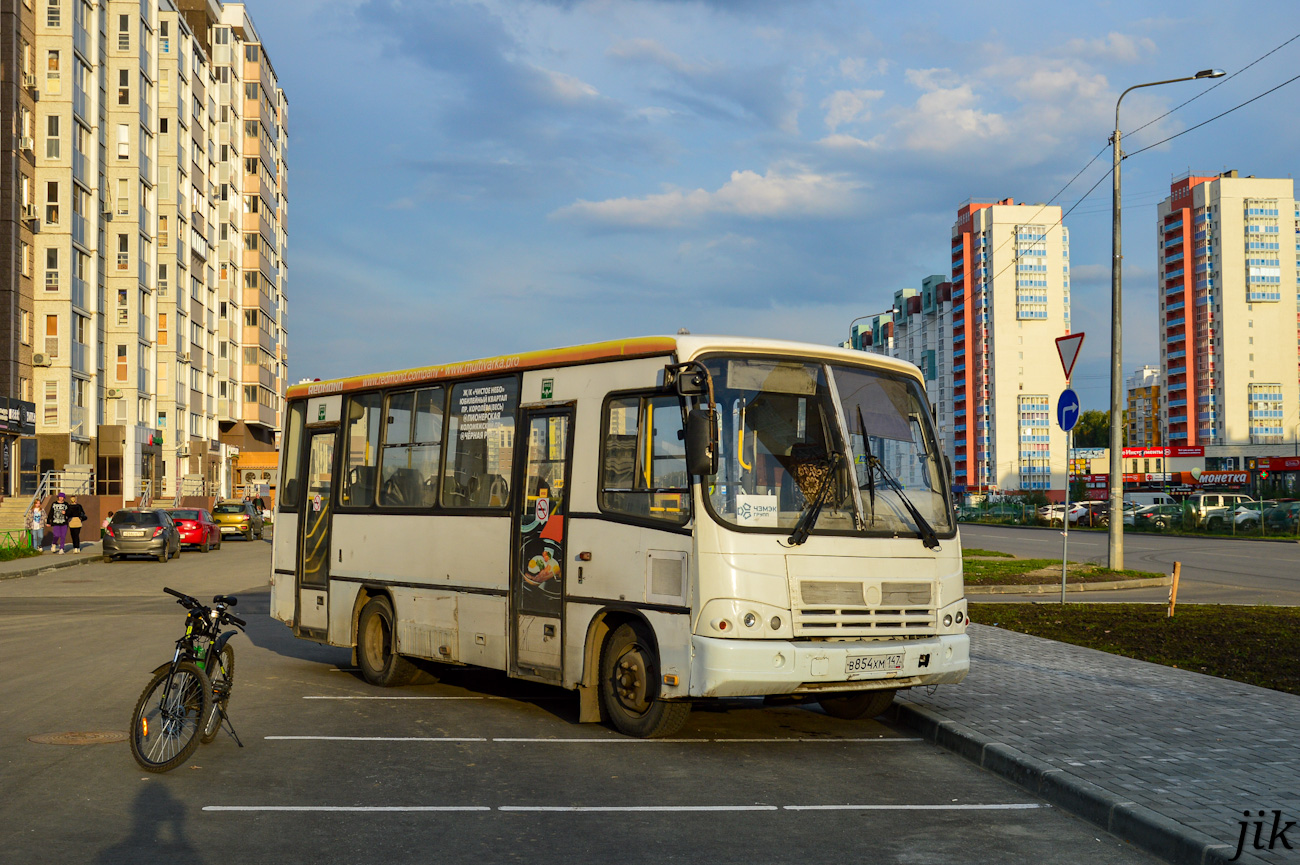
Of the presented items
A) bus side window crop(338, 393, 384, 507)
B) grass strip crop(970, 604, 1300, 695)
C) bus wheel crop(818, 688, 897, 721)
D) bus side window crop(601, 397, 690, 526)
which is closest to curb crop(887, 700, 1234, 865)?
bus wheel crop(818, 688, 897, 721)

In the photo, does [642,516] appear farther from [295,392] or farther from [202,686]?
[295,392]

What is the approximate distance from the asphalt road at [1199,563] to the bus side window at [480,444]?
42.5ft

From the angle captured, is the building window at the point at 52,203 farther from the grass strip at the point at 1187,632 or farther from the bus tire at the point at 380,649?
the bus tire at the point at 380,649

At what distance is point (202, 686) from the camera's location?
8039mm

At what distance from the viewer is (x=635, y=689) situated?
30.2 ft

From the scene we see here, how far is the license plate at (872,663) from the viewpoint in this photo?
8.69m

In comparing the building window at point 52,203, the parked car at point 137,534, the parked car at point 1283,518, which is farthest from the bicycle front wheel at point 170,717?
the building window at point 52,203

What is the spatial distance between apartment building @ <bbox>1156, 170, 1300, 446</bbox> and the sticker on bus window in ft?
487

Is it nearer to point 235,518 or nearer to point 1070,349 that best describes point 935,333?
point 235,518

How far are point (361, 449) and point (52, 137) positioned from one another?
51.1 meters

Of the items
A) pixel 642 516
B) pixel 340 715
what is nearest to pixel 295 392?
pixel 340 715

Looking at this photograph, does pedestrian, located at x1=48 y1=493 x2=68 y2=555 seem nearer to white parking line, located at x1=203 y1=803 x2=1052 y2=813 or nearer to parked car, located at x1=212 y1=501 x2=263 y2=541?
parked car, located at x1=212 y1=501 x2=263 y2=541

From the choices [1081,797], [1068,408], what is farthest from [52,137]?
[1081,797]

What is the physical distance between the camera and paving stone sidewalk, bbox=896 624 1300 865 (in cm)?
629
